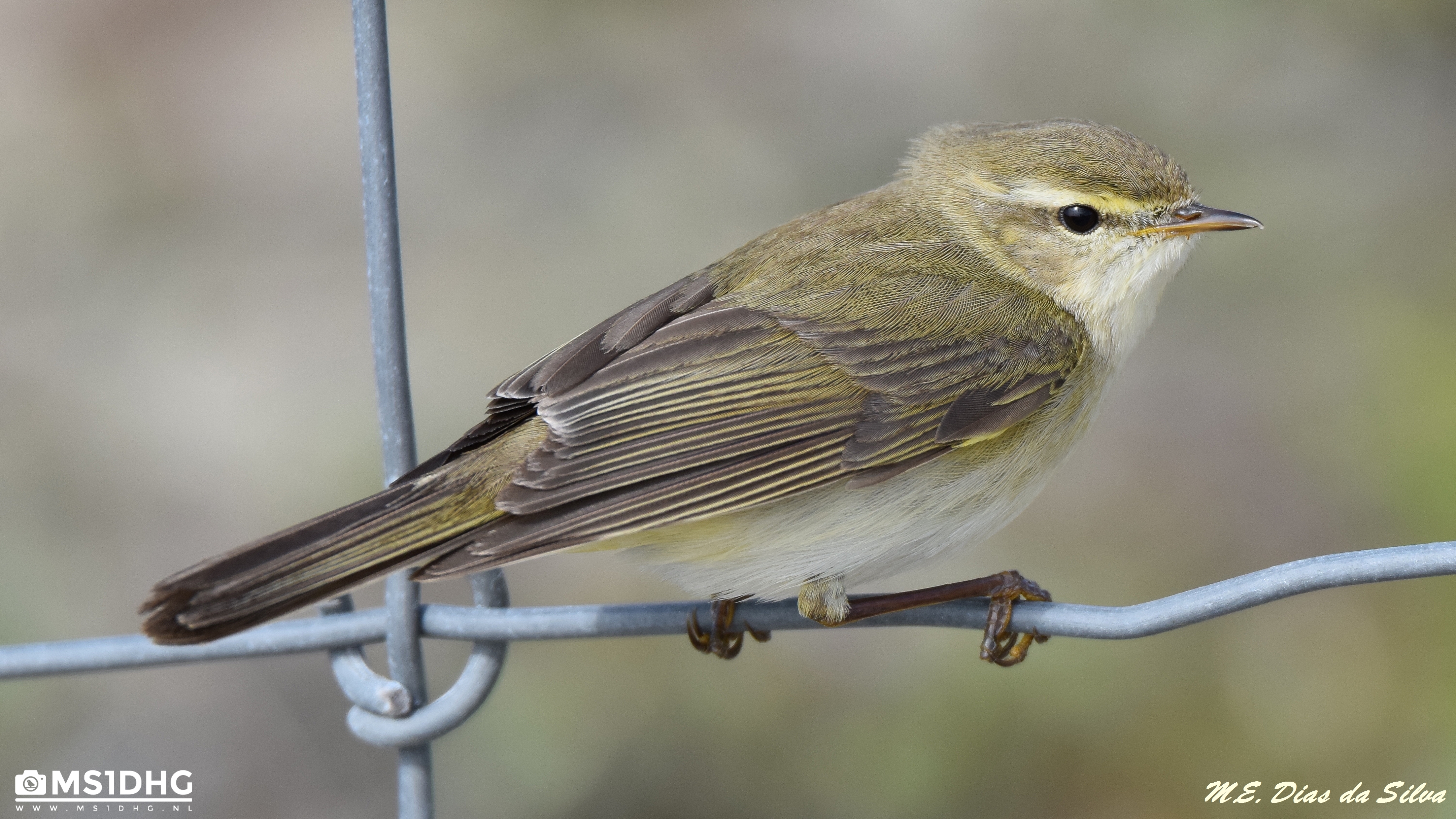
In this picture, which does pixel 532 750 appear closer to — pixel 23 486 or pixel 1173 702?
pixel 1173 702

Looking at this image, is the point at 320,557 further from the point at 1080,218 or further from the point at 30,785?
the point at 30,785

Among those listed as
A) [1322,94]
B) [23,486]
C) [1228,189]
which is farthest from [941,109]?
[23,486]

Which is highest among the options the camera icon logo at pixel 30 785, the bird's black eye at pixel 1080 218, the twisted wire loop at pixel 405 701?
the bird's black eye at pixel 1080 218

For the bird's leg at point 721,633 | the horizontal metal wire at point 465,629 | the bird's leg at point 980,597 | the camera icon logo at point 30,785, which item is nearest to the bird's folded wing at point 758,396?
the horizontal metal wire at point 465,629

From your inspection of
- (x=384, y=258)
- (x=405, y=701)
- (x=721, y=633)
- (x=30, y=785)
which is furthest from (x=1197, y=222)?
(x=30, y=785)

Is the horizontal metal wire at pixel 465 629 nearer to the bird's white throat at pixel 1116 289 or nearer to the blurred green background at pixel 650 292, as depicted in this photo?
the bird's white throat at pixel 1116 289
